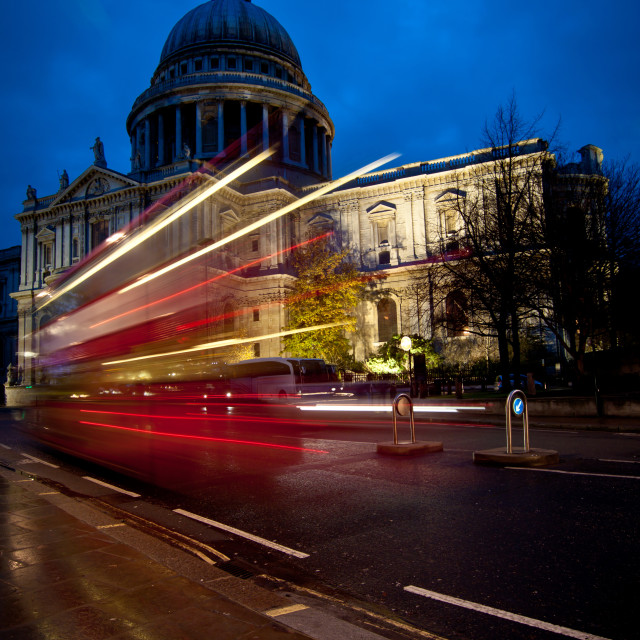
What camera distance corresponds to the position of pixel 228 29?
227ft

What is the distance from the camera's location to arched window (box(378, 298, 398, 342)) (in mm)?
48656

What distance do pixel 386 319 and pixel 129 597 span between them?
151 feet

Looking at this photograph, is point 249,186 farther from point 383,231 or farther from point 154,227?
point 154,227

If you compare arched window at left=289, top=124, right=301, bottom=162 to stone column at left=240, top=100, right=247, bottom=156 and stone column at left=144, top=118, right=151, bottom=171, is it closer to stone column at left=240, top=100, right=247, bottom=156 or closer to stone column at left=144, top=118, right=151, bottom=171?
stone column at left=240, top=100, right=247, bottom=156

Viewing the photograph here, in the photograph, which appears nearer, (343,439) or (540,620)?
(540,620)

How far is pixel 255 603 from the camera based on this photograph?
3.85 m

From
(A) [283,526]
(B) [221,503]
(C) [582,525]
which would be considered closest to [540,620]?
(C) [582,525]

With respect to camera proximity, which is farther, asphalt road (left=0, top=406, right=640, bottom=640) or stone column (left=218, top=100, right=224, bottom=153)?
stone column (left=218, top=100, right=224, bottom=153)

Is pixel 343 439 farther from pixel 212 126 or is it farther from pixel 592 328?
pixel 212 126

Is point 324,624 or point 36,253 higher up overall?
point 36,253

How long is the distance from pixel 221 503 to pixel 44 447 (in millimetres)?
8788

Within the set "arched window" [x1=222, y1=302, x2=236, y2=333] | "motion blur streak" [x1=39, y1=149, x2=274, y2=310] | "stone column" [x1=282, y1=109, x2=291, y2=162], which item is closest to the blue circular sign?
"motion blur streak" [x1=39, y1=149, x2=274, y2=310]

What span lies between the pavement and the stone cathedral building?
115 feet

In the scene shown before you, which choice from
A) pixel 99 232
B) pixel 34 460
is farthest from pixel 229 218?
pixel 34 460
